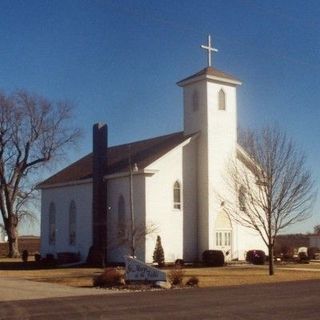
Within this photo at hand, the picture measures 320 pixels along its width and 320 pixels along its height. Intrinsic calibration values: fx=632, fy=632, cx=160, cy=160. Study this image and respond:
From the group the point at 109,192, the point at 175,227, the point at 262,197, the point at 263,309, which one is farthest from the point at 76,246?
the point at 263,309

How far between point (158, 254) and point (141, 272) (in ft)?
45.0

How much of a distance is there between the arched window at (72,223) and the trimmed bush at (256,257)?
1389 centimetres

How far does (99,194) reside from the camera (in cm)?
4606

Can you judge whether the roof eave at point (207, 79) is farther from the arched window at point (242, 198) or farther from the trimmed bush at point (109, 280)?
the trimmed bush at point (109, 280)

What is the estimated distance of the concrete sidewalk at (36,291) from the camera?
22108mm

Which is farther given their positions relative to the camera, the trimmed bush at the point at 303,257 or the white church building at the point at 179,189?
the trimmed bush at the point at 303,257

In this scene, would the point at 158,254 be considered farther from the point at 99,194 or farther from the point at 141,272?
the point at 141,272

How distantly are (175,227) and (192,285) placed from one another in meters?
16.7

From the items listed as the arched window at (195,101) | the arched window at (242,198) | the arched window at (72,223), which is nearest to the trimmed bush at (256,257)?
the arched window at (242,198)

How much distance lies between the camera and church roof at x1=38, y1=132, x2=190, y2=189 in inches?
1757

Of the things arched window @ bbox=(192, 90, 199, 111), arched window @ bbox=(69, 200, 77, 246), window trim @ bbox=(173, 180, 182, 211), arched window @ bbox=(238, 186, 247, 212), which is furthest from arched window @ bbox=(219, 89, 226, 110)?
arched window @ bbox=(69, 200, 77, 246)

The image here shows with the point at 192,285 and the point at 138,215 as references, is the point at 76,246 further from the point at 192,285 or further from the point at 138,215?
the point at 192,285

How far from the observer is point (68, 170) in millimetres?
55844

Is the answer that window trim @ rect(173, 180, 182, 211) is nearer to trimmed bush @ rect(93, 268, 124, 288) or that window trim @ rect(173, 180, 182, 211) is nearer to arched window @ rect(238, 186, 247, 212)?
arched window @ rect(238, 186, 247, 212)
